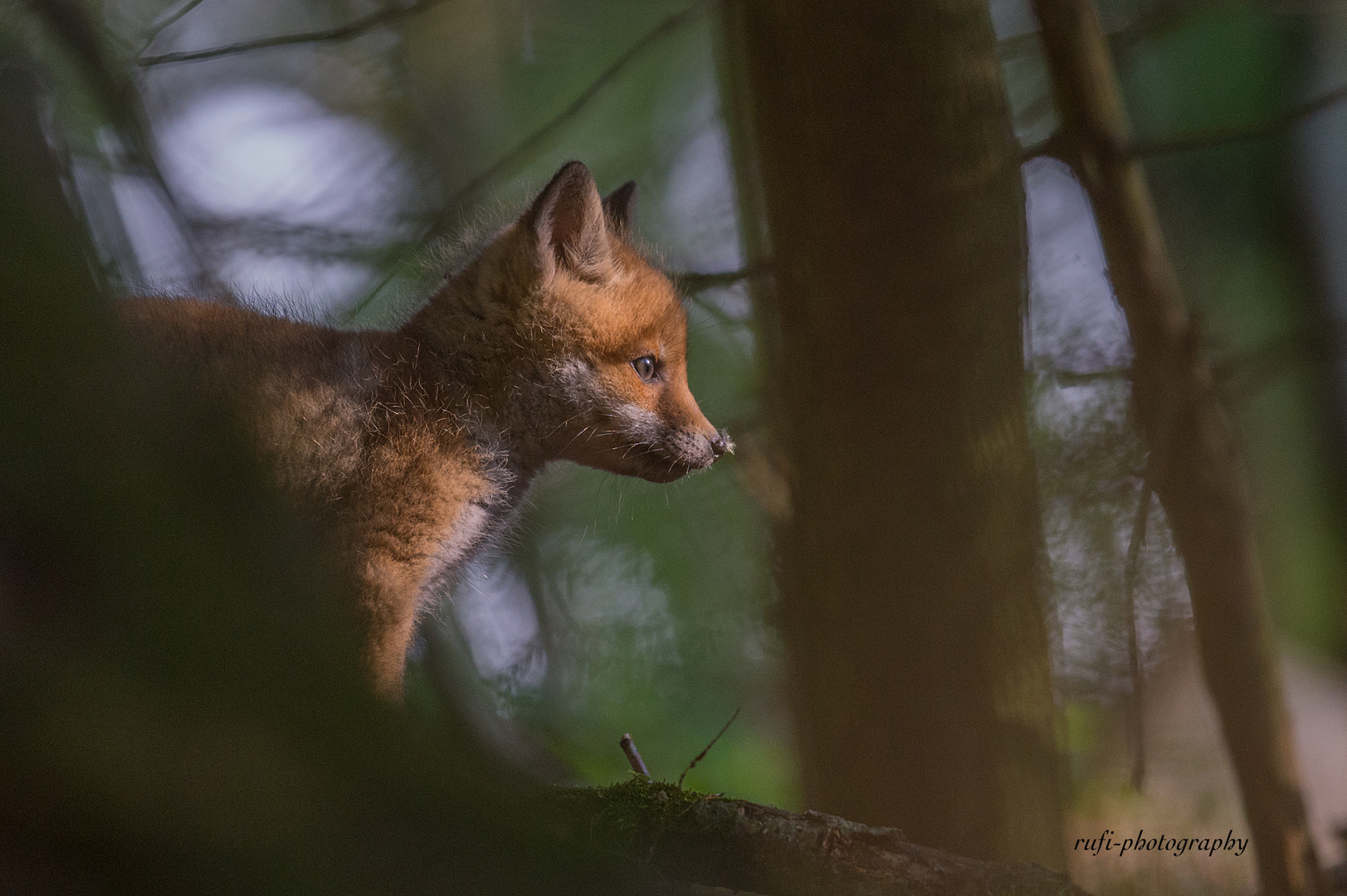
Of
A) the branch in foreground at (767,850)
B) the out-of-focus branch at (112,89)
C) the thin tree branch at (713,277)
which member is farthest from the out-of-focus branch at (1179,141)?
the out-of-focus branch at (112,89)

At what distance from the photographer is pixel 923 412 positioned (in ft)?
5.18

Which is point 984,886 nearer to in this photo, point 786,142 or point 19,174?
point 19,174

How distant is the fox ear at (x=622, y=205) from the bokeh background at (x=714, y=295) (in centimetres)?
19

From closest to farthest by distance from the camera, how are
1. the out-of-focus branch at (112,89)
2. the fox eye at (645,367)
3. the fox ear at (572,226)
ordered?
the out-of-focus branch at (112,89), the fox ear at (572,226), the fox eye at (645,367)

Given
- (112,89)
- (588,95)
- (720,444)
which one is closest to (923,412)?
(720,444)

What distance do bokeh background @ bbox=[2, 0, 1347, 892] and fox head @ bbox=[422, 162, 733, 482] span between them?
0.20 m

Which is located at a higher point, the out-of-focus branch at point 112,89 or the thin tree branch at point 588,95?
the thin tree branch at point 588,95

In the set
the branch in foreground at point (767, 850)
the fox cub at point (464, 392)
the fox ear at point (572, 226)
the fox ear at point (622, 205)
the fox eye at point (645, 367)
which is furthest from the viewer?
the fox ear at point (622, 205)

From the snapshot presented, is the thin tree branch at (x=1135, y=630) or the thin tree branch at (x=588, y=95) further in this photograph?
the thin tree branch at (x=588, y=95)

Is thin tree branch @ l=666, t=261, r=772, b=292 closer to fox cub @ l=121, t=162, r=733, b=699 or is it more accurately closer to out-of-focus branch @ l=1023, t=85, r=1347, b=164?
fox cub @ l=121, t=162, r=733, b=699

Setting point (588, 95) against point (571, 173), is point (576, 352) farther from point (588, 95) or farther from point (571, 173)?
point (588, 95)

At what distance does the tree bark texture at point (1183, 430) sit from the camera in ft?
5.08

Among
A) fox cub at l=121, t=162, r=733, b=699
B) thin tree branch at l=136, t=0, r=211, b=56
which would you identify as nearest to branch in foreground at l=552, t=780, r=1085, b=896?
fox cub at l=121, t=162, r=733, b=699

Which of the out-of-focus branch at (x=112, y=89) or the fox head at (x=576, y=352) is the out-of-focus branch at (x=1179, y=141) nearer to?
the fox head at (x=576, y=352)
